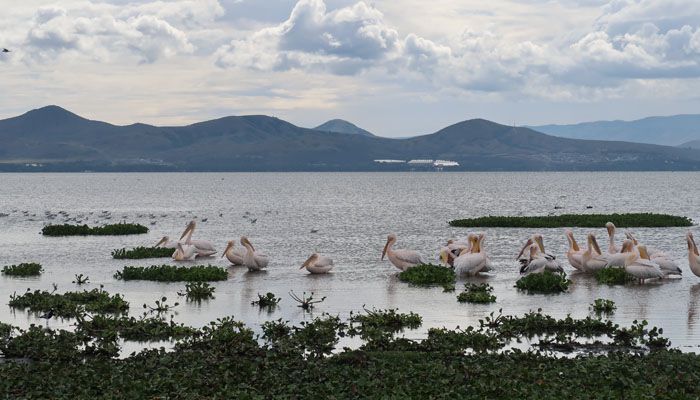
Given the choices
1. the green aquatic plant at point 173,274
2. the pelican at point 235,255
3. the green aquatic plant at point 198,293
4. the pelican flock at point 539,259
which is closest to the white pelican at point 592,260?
the pelican flock at point 539,259

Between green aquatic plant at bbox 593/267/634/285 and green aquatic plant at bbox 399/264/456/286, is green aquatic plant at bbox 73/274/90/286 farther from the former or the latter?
green aquatic plant at bbox 593/267/634/285

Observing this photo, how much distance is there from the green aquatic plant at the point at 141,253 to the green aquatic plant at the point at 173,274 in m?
6.49

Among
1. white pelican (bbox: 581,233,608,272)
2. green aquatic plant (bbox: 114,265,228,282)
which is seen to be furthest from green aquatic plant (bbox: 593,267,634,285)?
green aquatic plant (bbox: 114,265,228,282)

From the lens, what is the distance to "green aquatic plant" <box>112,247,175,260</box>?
113 feet

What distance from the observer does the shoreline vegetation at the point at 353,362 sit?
12.9 m

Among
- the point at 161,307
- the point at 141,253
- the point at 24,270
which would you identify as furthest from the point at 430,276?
the point at 141,253

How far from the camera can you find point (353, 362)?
15008 millimetres

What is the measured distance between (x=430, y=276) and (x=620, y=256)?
5.66 meters

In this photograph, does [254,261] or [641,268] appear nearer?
[641,268]

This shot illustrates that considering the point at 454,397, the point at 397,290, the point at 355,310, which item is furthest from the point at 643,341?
the point at 397,290

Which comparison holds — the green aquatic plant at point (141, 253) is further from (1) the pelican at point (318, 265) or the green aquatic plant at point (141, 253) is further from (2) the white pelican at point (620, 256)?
(2) the white pelican at point (620, 256)

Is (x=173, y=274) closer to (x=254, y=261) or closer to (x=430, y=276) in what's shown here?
(x=254, y=261)

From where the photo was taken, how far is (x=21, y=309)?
845 inches

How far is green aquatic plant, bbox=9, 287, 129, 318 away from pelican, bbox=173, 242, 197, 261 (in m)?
11.5
